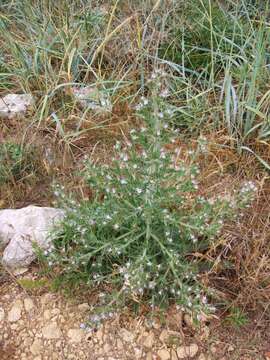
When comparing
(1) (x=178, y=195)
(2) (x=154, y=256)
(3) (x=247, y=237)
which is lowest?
(3) (x=247, y=237)

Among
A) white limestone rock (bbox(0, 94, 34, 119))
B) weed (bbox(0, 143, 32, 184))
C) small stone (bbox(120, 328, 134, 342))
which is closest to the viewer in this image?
small stone (bbox(120, 328, 134, 342))

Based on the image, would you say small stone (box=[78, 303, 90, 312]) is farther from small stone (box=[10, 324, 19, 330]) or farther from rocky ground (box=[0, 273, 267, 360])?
small stone (box=[10, 324, 19, 330])

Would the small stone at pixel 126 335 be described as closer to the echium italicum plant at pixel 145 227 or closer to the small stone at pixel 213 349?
the echium italicum plant at pixel 145 227

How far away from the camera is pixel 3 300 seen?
6.47 ft

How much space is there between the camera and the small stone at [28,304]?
194 cm

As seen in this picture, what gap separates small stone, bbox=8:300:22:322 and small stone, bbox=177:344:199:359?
65cm

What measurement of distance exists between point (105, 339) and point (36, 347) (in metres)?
0.27

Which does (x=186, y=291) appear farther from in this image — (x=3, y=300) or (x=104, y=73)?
(x=104, y=73)

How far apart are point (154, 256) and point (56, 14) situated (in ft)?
6.51

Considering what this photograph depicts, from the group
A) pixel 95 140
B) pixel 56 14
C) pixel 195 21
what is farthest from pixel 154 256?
pixel 56 14

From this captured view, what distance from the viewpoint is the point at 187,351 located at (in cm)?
181

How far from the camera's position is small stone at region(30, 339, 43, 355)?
182cm

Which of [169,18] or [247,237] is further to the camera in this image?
[169,18]

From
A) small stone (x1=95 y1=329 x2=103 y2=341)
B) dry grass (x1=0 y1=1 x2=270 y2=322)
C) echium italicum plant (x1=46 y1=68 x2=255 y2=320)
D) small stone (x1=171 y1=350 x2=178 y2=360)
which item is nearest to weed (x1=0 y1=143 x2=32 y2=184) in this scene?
dry grass (x1=0 y1=1 x2=270 y2=322)
